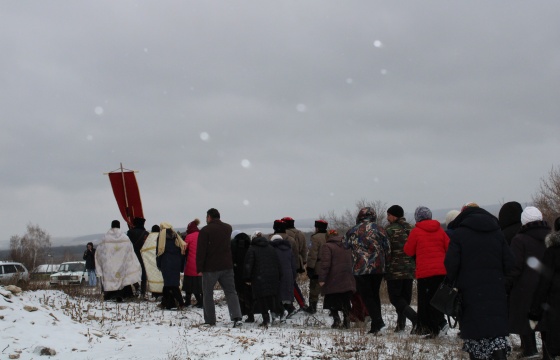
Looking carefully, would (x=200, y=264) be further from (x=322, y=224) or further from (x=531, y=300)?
(x=531, y=300)

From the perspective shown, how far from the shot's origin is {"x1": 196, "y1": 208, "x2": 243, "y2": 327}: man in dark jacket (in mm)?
10125

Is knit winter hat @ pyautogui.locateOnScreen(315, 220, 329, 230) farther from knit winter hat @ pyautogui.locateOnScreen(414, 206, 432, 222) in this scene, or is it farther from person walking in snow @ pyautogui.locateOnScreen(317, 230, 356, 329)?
knit winter hat @ pyautogui.locateOnScreen(414, 206, 432, 222)

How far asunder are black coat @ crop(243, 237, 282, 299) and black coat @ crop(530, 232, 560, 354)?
5282 mm

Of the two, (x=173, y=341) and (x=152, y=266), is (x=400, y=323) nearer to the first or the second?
(x=173, y=341)

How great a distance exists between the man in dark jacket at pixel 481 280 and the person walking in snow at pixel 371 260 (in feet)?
9.04

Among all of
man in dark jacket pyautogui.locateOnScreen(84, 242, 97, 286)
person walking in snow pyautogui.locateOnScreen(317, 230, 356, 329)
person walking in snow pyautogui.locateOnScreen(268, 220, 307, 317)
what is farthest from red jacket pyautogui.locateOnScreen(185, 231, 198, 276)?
man in dark jacket pyautogui.locateOnScreen(84, 242, 97, 286)

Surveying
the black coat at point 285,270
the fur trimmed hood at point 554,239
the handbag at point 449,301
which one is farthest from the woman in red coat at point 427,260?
the black coat at point 285,270

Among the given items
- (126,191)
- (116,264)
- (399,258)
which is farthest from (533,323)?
(126,191)

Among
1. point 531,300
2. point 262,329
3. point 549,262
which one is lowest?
point 262,329

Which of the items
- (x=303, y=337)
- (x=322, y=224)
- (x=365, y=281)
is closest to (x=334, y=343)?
(x=303, y=337)

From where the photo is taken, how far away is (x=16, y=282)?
15.9 m

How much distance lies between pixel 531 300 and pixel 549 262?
0.63 meters

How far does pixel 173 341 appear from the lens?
818 centimetres

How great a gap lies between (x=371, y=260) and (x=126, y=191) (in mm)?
13642
